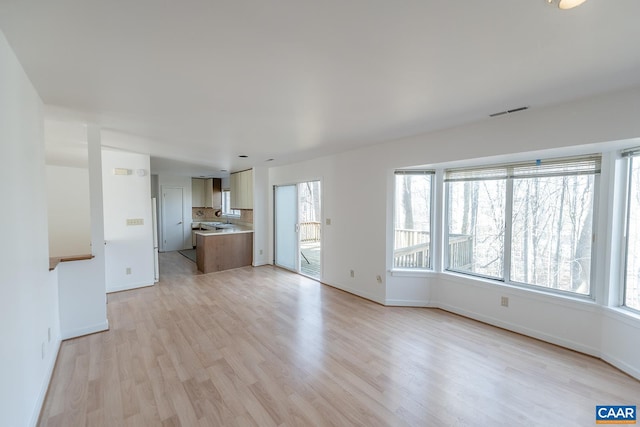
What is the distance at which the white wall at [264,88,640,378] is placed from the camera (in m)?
2.28

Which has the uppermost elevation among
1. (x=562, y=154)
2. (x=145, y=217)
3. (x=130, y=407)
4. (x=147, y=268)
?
(x=562, y=154)

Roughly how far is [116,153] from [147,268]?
6.62ft

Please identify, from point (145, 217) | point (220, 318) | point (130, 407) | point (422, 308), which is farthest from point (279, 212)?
point (130, 407)

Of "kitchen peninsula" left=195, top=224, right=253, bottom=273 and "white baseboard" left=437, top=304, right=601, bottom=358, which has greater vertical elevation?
"kitchen peninsula" left=195, top=224, right=253, bottom=273

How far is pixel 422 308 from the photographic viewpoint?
377cm

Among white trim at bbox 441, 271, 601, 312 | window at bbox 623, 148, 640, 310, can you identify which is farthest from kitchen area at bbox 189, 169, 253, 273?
window at bbox 623, 148, 640, 310

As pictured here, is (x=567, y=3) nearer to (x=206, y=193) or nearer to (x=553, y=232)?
(x=553, y=232)

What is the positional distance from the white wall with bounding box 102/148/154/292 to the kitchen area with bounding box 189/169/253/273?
1.18 meters

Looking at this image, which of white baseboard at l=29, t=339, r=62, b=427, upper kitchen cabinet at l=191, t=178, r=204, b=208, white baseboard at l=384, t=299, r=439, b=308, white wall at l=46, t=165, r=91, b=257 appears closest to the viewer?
white baseboard at l=29, t=339, r=62, b=427

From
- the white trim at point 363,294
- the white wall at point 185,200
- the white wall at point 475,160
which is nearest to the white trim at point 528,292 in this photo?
the white wall at point 475,160

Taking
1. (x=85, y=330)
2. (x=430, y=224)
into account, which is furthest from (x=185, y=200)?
(x=430, y=224)

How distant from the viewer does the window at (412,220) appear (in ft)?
12.6

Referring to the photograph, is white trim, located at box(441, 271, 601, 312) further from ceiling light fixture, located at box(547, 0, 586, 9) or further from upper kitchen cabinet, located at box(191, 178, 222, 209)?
upper kitchen cabinet, located at box(191, 178, 222, 209)

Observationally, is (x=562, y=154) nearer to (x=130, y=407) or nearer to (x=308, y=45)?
(x=308, y=45)
